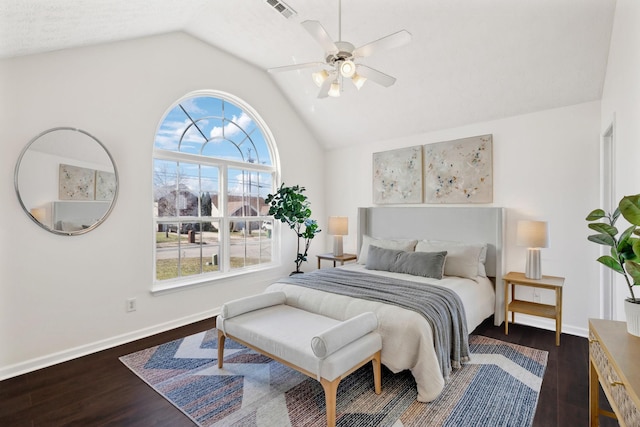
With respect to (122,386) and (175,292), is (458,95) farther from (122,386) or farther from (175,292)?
(122,386)

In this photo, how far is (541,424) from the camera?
1.91 meters

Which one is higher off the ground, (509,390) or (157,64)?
(157,64)

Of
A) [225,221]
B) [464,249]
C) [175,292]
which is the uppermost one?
[225,221]

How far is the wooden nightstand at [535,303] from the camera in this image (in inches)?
119

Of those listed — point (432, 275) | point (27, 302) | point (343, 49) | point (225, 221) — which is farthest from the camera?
point (225, 221)

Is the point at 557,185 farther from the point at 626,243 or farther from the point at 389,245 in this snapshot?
the point at 626,243

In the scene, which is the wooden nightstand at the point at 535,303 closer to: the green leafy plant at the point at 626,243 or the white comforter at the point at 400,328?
the white comforter at the point at 400,328

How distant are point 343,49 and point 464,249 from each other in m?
2.51

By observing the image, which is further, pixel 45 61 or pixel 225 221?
pixel 225 221

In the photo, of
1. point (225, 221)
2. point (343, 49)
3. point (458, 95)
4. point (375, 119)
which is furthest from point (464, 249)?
point (225, 221)

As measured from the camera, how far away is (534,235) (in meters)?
3.23

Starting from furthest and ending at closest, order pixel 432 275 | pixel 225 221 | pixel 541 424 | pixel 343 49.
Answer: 1. pixel 225 221
2. pixel 432 275
3. pixel 343 49
4. pixel 541 424

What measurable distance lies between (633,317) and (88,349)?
3.95 meters

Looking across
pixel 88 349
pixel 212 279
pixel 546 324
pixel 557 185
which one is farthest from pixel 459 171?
pixel 88 349
